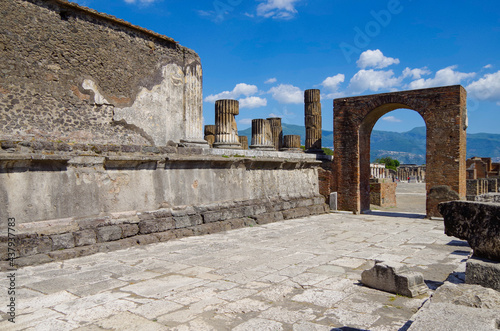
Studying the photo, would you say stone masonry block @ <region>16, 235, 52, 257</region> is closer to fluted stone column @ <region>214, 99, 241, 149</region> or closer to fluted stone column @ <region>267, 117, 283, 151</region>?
fluted stone column @ <region>214, 99, 241, 149</region>

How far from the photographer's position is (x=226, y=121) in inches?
442

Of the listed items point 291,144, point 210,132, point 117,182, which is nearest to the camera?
point 117,182

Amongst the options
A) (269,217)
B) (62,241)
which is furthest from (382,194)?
(62,241)

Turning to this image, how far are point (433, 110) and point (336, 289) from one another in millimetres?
9394

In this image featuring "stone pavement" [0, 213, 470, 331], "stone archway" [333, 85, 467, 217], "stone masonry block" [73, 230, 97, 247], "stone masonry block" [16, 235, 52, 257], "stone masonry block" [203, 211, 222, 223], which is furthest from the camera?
"stone archway" [333, 85, 467, 217]

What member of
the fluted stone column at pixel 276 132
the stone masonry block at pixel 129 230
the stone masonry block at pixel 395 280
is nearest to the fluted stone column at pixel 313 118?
the fluted stone column at pixel 276 132

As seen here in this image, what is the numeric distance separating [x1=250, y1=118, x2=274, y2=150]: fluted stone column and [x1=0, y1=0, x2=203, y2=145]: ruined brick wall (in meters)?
3.46

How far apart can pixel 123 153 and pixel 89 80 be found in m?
1.60

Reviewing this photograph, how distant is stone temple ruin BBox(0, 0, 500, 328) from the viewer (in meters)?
5.75

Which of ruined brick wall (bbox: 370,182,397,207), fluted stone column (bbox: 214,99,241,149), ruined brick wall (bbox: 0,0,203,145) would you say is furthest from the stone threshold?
ruined brick wall (bbox: 370,182,397,207)

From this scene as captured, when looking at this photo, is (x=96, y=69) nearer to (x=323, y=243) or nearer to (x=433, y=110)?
(x=323, y=243)

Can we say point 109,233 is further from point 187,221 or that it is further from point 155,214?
point 187,221

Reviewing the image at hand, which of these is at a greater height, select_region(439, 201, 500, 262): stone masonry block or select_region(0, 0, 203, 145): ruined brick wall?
select_region(0, 0, 203, 145): ruined brick wall

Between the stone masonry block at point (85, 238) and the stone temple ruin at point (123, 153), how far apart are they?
0.02 metres
